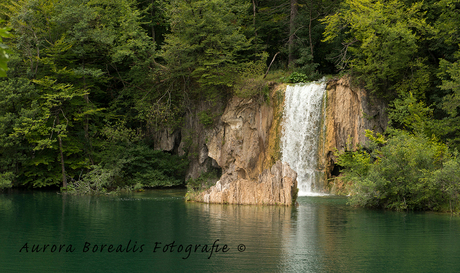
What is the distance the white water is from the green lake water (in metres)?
8.43

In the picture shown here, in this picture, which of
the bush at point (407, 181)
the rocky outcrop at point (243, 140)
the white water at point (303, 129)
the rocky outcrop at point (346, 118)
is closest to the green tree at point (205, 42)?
the rocky outcrop at point (243, 140)

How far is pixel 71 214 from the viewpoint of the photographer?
18.8 meters

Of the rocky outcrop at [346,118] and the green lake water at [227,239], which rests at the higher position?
the rocky outcrop at [346,118]

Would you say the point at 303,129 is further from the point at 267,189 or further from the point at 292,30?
the point at 267,189

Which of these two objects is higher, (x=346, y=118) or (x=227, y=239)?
(x=346, y=118)

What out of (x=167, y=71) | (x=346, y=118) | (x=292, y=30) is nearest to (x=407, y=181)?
(x=346, y=118)

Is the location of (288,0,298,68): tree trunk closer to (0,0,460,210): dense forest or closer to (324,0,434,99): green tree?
(0,0,460,210): dense forest

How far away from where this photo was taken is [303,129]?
2986 centimetres

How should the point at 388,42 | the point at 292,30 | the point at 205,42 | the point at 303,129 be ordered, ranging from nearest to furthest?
the point at 388,42
the point at 303,129
the point at 205,42
the point at 292,30

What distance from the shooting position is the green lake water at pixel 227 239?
10.6 meters

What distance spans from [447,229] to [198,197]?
11.8m

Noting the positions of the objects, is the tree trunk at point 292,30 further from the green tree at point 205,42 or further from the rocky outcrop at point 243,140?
the rocky outcrop at point 243,140

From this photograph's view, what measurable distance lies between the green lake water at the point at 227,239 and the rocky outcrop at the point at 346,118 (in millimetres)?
8441

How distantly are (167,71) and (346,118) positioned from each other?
41.0 feet
